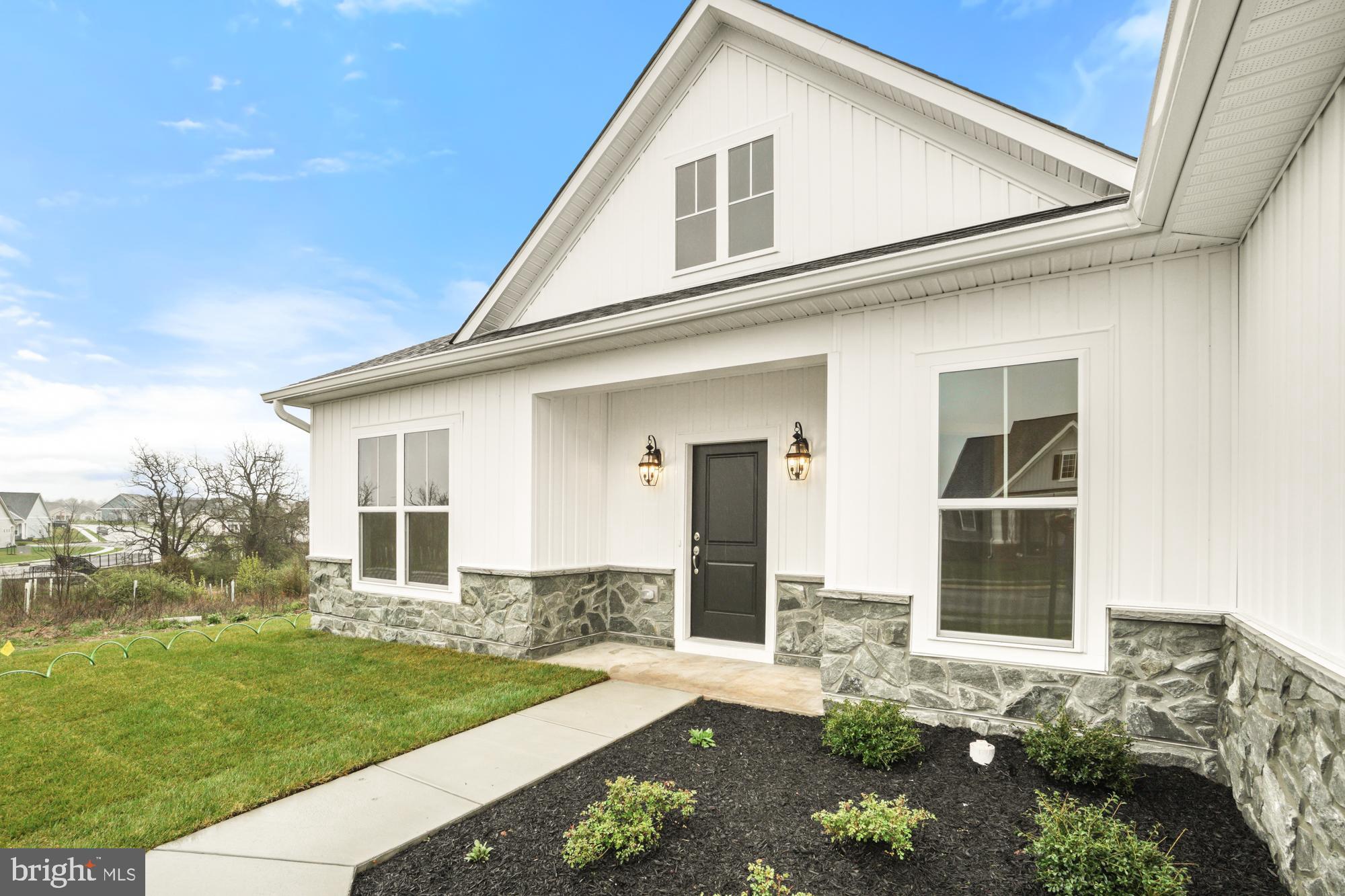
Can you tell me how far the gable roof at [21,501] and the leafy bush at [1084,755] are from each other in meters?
38.8

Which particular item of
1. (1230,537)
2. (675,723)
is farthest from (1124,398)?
(675,723)

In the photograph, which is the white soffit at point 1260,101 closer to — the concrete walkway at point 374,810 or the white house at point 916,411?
the white house at point 916,411

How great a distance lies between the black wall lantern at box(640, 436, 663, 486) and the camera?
650 cm

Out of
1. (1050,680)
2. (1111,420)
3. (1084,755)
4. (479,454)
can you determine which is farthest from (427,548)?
(1111,420)

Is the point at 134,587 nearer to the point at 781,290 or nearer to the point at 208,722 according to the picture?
the point at 208,722

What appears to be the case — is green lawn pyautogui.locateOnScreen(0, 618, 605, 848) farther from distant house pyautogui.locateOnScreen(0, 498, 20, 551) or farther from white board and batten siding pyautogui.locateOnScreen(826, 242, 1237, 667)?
distant house pyautogui.locateOnScreen(0, 498, 20, 551)

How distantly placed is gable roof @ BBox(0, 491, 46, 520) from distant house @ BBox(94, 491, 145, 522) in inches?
707

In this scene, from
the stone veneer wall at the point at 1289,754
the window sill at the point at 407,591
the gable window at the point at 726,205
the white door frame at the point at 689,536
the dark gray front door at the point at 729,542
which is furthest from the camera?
the window sill at the point at 407,591

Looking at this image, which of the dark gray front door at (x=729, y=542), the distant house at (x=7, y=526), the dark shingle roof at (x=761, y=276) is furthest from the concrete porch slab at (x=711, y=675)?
the distant house at (x=7, y=526)

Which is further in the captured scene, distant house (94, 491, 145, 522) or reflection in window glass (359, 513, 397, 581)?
distant house (94, 491, 145, 522)

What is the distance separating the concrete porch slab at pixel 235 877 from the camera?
2.37m

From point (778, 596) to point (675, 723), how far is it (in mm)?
1965

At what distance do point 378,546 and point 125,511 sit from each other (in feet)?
44.0

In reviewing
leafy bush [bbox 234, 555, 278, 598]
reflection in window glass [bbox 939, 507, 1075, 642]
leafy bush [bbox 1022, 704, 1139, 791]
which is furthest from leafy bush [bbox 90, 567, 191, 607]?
leafy bush [bbox 1022, 704, 1139, 791]
